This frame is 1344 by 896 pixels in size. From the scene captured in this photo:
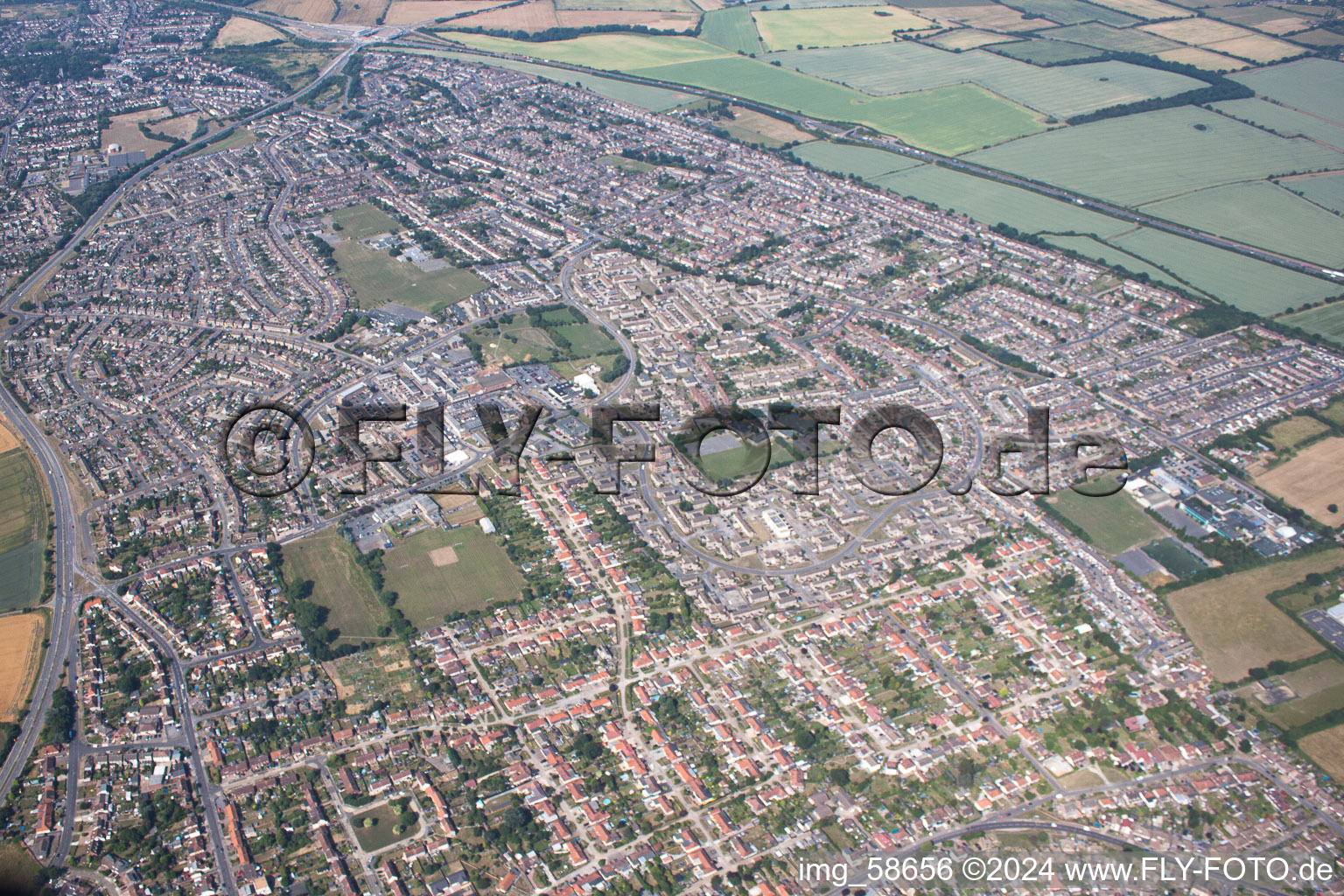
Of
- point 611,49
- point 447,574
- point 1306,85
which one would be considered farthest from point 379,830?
point 1306,85

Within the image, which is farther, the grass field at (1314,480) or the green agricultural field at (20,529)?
the grass field at (1314,480)

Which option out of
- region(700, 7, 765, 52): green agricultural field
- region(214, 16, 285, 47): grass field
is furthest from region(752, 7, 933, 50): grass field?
region(214, 16, 285, 47): grass field

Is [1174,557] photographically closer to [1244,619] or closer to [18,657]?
[1244,619]

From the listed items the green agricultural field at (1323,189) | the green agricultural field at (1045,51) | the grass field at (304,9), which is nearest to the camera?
the green agricultural field at (1323,189)

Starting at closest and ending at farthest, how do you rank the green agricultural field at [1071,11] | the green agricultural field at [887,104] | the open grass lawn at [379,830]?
the open grass lawn at [379,830] → the green agricultural field at [887,104] → the green agricultural field at [1071,11]

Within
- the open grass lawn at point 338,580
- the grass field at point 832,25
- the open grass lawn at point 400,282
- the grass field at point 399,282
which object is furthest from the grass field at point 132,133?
the grass field at point 832,25

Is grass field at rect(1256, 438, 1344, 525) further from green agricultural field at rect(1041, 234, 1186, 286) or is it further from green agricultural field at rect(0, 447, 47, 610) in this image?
green agricultural field at rect(0, 447, 47, 610)

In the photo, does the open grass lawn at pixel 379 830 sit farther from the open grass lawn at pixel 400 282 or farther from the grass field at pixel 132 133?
the grass field at pixel 132 133
